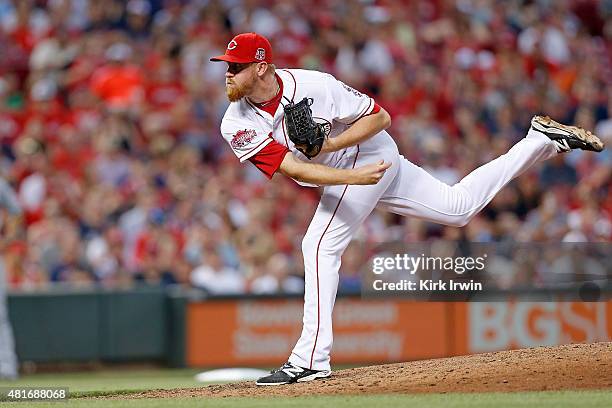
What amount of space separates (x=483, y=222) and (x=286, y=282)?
7.43ft

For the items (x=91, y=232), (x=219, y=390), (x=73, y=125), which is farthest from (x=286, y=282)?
(x=219, y=390)

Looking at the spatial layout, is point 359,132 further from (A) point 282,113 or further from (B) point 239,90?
(B) point 239,90

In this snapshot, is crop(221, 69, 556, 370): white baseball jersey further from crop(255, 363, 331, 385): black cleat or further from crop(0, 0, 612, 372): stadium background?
crop(0, 0, 612, 372): stadium background

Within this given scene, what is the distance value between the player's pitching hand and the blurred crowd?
541 centimetres

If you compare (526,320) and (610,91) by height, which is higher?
(610,91)

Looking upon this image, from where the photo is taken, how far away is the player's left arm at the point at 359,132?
6273 millimetres

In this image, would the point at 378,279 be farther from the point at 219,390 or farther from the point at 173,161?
the point at 173,161

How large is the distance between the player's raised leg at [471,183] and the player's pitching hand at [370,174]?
58cm

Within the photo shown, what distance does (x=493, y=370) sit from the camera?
21.2 ft

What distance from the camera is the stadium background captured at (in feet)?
37.7

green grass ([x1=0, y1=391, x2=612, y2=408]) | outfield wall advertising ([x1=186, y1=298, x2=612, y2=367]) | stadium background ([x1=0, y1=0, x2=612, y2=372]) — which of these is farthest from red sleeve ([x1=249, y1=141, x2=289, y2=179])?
outfield wall advertising ([x1=186, y1=298, x2=612, y2=367])

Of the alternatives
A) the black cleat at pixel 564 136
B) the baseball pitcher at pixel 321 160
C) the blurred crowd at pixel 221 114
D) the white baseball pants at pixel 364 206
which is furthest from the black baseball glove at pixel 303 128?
the blurred crowd at pixel 221 114

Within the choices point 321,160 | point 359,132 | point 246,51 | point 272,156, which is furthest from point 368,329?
point 246,51

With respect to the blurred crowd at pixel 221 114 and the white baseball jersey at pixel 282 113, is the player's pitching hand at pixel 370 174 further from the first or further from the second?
the blurred crowd at pixel 221 114
